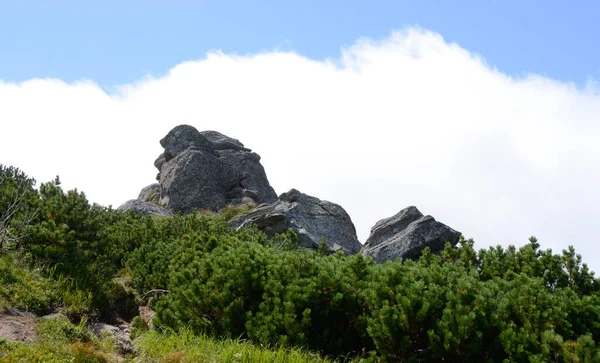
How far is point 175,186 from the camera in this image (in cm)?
3581

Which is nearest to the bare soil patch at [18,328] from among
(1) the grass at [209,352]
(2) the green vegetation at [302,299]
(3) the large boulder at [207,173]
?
(2) the green vegetation at [302,299]

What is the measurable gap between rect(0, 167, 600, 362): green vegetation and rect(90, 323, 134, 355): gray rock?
0.21m

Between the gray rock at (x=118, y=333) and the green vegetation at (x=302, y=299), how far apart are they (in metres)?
0.21

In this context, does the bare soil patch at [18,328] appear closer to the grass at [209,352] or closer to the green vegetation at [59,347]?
the green vegetation at [59,347]

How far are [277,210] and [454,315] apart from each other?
682 inches

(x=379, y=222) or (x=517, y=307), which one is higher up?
(x=379, y=222)

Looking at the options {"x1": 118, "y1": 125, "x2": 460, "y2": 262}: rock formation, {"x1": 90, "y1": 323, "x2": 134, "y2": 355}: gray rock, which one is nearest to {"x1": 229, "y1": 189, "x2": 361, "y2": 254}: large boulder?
{"x1": 118, "y1": 125, "x2": 460, "y2": 262}: rock formation

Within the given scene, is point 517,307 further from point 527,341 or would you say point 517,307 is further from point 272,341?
point 272,341

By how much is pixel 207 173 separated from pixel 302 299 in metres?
30.4

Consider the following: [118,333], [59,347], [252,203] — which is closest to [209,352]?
[59,347]

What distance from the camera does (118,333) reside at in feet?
30.4

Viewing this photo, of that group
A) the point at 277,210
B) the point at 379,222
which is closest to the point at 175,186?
the point at 277,210

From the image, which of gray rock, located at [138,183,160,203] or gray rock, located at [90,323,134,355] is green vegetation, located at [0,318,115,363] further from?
gray rock, located at [138,183,160,203]

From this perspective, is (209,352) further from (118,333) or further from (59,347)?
(118,333)
